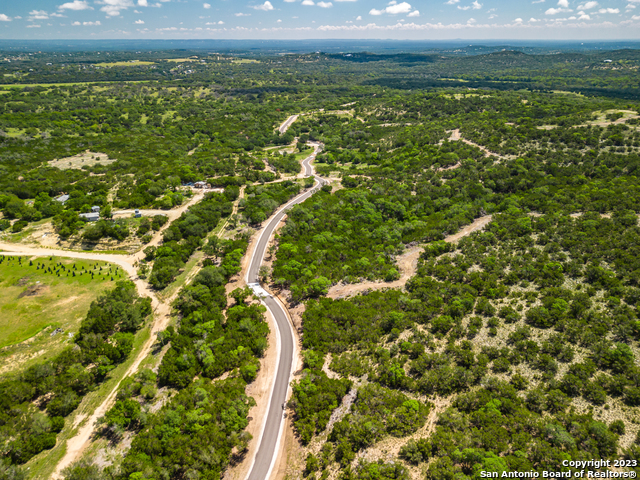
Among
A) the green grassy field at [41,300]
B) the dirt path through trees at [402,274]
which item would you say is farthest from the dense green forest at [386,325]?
the green grassy field at [41,300]

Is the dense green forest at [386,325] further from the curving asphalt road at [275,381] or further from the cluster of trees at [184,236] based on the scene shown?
the curving asphalt road at [275,381]

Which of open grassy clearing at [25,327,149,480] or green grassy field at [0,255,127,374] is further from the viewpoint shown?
green grassy field at [0,255,127,374]

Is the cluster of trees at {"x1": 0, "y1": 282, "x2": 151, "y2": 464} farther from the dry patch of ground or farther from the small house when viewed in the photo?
the dry patch of ground

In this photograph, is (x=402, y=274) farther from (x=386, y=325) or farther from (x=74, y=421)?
(x=74, y=421)

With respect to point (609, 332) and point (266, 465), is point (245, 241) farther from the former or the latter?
point (609, 332)

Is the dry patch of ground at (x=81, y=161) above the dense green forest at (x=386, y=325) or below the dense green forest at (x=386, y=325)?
above

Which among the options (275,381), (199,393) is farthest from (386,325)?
(199,393)

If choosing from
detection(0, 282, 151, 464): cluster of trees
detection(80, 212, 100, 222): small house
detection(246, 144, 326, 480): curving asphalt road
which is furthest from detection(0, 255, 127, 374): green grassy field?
detection(246, 144, 326, 480): curving asphalt road
